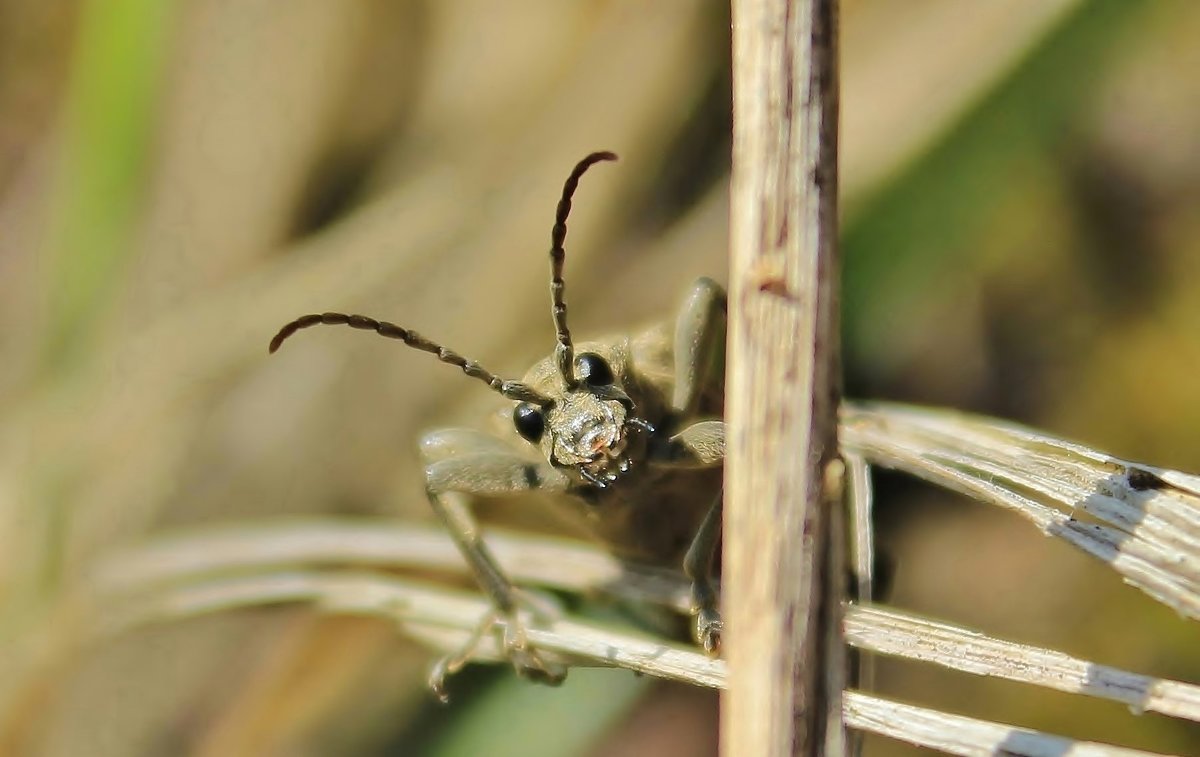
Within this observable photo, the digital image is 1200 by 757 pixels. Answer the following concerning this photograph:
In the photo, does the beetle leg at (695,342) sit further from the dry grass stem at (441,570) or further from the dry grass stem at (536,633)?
the dry grass stem at (536,633)

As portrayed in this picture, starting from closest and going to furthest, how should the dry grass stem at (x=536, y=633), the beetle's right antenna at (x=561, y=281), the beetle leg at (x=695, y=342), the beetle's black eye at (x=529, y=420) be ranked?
the dry grass stem at (x=536, y=633) → the beetle's right antenna at (x=561, y=281) → the beetle's black eye at (x=529, y=420) → the beetle leg at (x=695, y=342)

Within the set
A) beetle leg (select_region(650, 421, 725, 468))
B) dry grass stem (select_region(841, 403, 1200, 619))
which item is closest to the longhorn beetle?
beetle leg (select_region(650, 421, 725, 468))

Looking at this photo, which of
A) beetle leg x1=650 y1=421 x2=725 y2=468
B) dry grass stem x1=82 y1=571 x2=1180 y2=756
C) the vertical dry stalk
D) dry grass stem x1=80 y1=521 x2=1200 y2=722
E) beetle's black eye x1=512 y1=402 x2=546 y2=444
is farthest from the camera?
beetle's black eye x1=512 y1=402 x2=546 y2=444

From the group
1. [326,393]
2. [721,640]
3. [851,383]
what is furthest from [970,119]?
[326,393]

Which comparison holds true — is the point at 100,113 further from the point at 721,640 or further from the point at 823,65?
the point at 823,65

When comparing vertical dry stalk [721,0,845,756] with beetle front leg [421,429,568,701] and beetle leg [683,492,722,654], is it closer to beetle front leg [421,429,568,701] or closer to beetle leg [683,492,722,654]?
beetle leg [683,492,722,654]

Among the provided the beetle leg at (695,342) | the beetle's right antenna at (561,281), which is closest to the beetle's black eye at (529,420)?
the beetle's right antenna at (561,281)

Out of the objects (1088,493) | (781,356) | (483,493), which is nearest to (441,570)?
(483,493)

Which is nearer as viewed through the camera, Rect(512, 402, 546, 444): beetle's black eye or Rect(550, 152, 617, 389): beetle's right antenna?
Rect(550, 152, 617, 389): beetle's right antenna
